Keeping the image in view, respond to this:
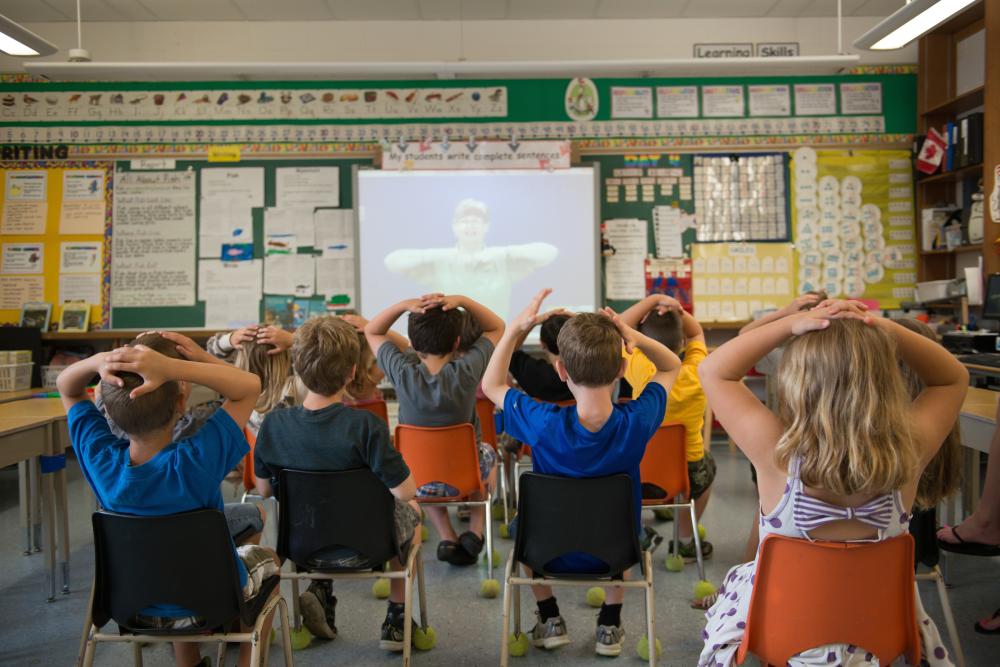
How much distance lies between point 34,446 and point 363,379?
3.60 ft

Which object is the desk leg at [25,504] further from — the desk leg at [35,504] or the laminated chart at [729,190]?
the laminated chart at [729,190]

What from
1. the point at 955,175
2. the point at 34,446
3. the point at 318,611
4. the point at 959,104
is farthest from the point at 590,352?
the point at 959,104

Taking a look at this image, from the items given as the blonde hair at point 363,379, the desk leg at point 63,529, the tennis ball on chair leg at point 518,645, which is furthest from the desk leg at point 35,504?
the tennis ball on chair leg at point 518,645

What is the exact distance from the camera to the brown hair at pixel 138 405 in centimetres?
148

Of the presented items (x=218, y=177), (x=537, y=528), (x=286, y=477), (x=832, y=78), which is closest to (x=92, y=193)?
(x=218, y=177)

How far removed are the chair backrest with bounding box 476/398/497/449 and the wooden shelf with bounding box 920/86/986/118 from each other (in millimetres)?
3972

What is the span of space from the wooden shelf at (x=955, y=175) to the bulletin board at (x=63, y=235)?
5871 millimetres

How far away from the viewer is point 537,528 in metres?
1.75

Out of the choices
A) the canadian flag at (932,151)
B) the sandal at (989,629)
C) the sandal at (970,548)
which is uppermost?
the canadian flag at (932,151)

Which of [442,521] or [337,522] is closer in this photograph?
[337,522]

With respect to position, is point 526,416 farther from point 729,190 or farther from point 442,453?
point 729,190

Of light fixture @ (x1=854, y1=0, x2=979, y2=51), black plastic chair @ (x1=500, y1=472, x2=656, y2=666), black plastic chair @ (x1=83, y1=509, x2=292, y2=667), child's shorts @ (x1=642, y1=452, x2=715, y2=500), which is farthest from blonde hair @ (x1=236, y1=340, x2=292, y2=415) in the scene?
light fixture @ (x1=854, y1=0, x2=979, y2=51)

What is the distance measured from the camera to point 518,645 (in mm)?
2068

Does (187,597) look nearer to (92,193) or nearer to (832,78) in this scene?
(92,193)
